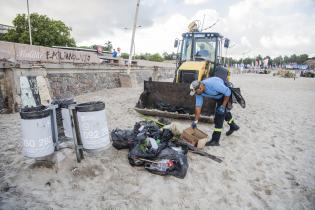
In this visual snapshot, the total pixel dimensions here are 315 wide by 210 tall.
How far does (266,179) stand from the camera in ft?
12.9

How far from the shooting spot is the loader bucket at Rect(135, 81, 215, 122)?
688cm

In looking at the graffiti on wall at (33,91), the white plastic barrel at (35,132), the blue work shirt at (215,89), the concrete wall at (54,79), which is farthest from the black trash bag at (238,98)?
the concrete wall at (54,79)

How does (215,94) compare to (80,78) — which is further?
(80,78)

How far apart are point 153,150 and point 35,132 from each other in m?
1.76

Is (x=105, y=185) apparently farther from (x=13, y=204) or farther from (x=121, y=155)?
(x=13, y=204)

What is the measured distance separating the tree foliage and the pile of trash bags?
1346 inches

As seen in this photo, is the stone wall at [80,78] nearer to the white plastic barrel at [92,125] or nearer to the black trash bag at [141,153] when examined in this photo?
the white plastic barrel at [92,125]

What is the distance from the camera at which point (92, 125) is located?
365 cm

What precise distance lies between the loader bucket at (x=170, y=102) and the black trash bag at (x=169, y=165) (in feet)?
9.49

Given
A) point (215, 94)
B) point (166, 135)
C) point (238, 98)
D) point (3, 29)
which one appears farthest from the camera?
point (3, 29)

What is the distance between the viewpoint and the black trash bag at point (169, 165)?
3.76 metres

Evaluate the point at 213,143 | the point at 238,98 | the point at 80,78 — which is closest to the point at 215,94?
the point at 238,98

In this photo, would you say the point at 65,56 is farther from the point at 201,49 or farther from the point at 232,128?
the point at 232,128

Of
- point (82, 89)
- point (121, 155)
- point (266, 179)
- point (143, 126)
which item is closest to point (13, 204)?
point (121, 155)
